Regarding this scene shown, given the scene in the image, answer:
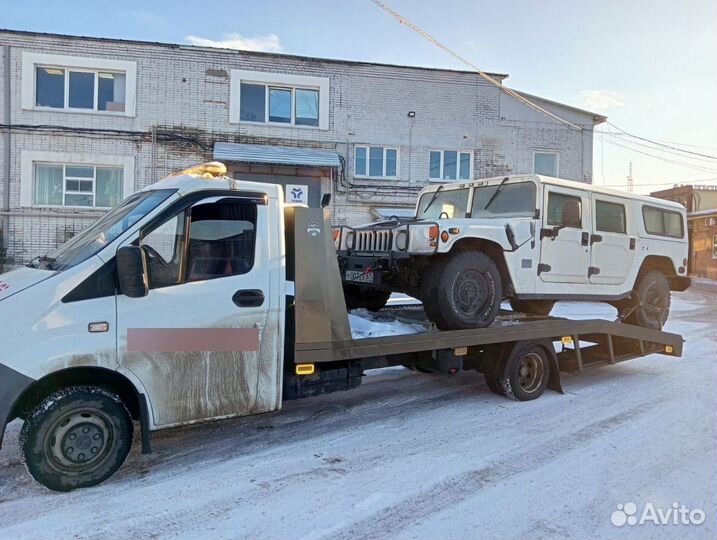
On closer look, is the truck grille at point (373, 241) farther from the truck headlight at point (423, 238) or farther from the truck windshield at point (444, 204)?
the truck windshield at point (444, 204)

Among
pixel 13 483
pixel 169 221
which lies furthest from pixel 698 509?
pixel 13 483

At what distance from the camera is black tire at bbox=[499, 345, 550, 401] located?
607 centimetres

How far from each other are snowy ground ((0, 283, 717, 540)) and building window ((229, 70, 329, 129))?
1227cm

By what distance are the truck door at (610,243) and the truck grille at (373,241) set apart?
2.80m

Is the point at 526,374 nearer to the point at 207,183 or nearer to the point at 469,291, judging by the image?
the point at 469,291

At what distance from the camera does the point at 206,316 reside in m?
4.05

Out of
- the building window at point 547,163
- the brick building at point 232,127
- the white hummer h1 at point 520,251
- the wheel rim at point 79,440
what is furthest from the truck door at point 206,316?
the building window at point 547,163

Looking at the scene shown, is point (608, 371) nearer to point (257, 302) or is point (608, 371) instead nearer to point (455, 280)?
point (455, 280)

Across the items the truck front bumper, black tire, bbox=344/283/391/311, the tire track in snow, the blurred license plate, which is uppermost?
the blurred license plate

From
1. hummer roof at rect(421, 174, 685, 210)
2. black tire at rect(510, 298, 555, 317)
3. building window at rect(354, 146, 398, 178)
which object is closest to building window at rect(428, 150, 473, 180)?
building window at rect(354, 146, 398, 178)

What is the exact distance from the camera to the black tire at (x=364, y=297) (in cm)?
687

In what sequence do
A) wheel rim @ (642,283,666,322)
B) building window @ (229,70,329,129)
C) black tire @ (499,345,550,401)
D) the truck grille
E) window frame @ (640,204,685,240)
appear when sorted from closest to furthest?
the truck grille → black tire @ (499,345,550,401) → window frame @ (640,204,685,240) → wheel rim @ (642,283,666,322) → building window @ (229,70,329,129)

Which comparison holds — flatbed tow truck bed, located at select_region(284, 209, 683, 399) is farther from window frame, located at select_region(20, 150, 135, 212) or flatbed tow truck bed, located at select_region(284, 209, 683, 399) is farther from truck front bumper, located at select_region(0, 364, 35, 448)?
window frame, located at select_region(20, 150, 135, 212)

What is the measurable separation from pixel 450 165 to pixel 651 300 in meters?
10.9
